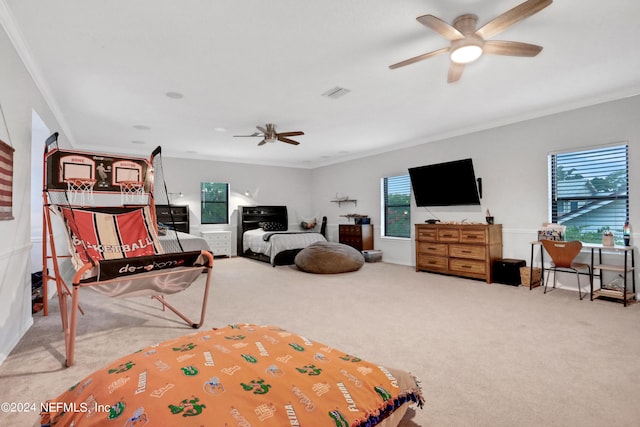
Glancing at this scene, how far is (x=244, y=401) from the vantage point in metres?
1.08

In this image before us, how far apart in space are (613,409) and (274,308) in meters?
2.85

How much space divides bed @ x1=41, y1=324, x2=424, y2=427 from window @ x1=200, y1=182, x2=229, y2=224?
7.18 metres

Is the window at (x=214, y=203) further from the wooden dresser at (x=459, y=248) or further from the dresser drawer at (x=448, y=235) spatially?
the dresser drawer at (x=448, y=235)

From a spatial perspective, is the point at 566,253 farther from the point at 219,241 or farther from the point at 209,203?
the point at 209,203

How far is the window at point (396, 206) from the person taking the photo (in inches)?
278

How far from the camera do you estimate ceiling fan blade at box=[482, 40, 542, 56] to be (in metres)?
2.60

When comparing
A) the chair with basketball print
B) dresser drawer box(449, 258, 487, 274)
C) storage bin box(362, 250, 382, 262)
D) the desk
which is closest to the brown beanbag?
storage bin box(362, 250, 382, 262)

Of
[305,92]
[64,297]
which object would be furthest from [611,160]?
[64,297]

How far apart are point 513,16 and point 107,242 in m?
3.93

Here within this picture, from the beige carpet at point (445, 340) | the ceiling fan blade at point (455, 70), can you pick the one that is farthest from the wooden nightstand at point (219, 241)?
the ceiling fan blade at point (455, 70)

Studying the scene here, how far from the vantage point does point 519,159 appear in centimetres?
514

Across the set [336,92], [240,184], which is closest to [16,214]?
[336,92]

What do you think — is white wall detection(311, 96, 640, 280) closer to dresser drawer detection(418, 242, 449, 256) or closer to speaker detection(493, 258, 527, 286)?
speaker detection(493, 258, 527, 286)

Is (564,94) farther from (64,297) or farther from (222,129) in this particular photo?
(64,297)
